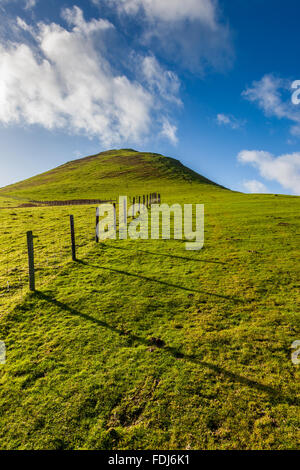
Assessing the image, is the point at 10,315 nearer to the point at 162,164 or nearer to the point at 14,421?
the point at 14,421

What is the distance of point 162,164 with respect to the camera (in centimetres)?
15238

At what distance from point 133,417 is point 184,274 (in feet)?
27.1

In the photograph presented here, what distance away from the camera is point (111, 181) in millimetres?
110812

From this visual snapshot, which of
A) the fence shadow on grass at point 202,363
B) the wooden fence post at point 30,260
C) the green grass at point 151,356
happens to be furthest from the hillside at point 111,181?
the fence shadow on grass at point 202,363

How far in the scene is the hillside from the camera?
9081 cm

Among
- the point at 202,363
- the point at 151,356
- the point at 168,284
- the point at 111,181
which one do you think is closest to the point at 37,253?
the point at 168,284

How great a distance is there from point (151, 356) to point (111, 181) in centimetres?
10939

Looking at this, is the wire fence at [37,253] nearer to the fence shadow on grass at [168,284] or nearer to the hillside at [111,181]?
the fence shadow on grass at [168,284]

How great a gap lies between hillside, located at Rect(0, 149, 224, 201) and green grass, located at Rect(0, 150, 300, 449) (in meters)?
72.7

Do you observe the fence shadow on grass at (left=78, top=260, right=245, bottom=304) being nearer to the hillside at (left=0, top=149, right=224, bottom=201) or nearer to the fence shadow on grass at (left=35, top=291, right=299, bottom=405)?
the fence shadow on grass at (left=35, top=291, right=299, bottom=405)

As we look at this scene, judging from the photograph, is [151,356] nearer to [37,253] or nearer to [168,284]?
[168,284]
